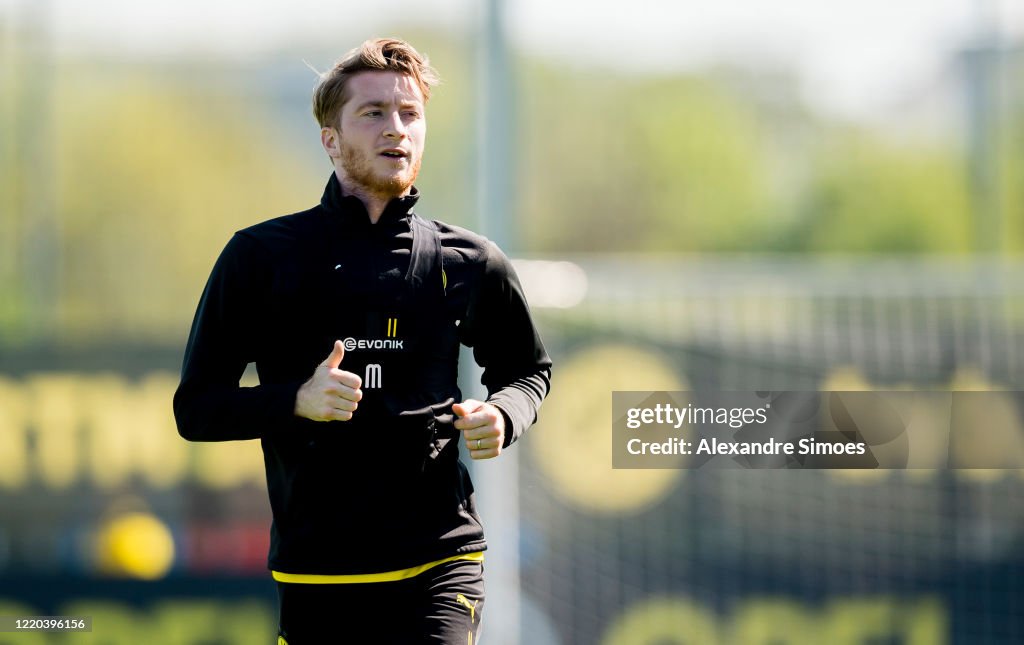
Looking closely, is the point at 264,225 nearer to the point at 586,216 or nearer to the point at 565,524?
the point at 565,524

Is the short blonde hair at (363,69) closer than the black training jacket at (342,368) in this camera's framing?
No

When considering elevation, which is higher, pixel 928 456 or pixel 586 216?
pixel 586 216

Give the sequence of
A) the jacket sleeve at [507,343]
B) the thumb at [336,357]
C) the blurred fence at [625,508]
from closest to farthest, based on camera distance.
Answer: the thumb at [336,357] → the jacket sleeve at [507,343] → the blurred fence at [625,508]

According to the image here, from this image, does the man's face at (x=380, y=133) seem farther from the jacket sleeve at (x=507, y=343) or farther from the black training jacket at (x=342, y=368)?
the jacket sleeve at (x=507, y=343)

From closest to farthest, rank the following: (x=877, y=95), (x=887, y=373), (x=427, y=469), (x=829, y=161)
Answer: (x=427, y=469), (x=887, y=373), (x=877, y=95), (x=829, y=161)

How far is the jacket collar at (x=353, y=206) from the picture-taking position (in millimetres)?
2900

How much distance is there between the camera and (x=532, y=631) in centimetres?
577

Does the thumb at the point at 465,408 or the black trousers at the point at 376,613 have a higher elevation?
the thumb at the point at 465,408

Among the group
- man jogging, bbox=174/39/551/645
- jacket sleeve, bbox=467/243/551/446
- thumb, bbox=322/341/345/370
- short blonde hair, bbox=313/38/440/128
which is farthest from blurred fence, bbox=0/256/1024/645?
thumb, bbox=322/341/345/370

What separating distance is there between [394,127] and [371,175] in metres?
0.12

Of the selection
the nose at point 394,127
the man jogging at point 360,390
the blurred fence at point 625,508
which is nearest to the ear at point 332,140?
the man jogging at point 360,390

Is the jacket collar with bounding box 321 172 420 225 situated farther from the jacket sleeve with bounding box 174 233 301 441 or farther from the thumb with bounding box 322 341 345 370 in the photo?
the thumb with bounding box 322 341 345 370

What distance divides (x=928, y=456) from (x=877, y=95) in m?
31.9

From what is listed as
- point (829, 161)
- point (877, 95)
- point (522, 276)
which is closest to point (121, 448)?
point (522, 276)
